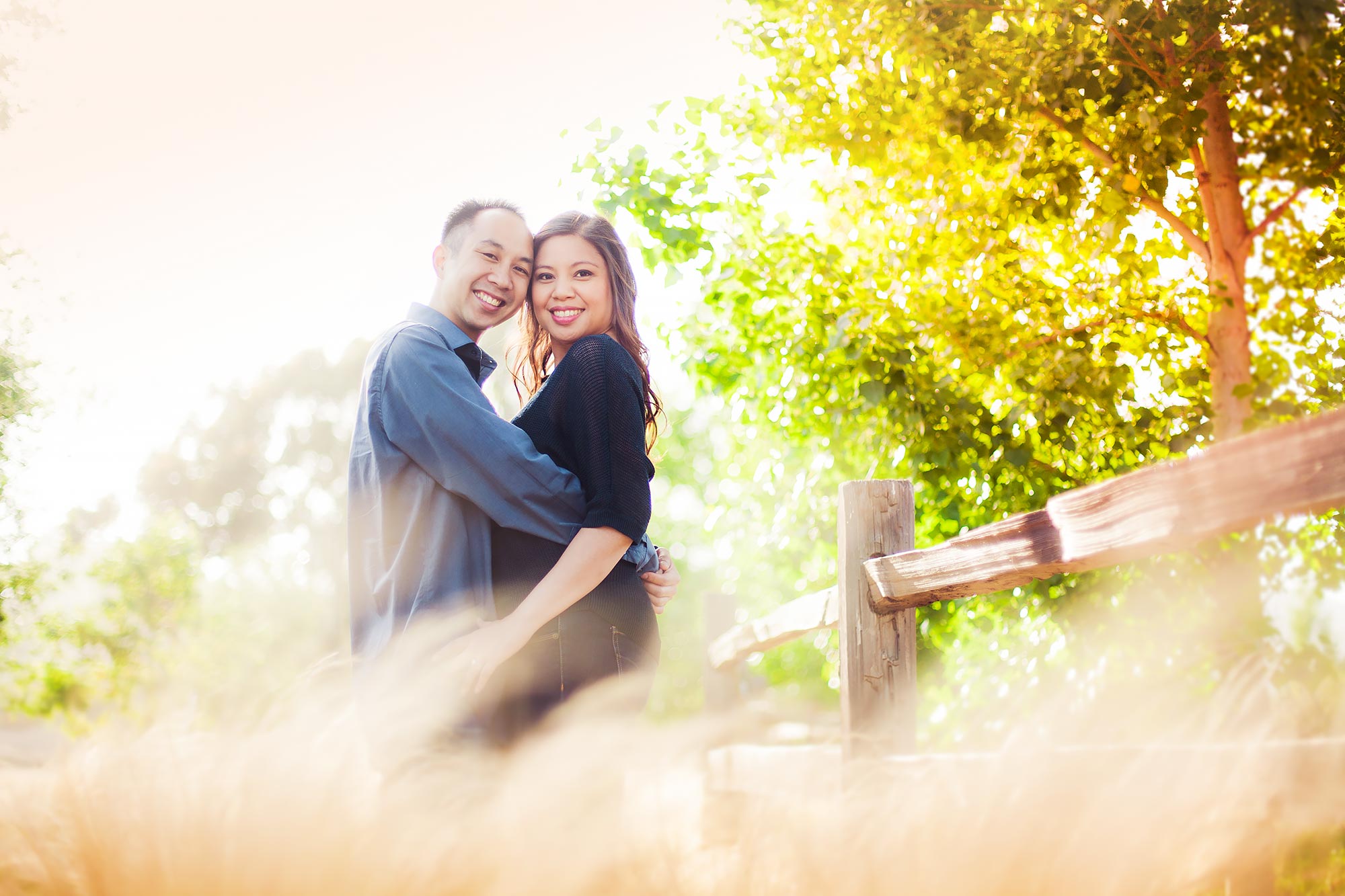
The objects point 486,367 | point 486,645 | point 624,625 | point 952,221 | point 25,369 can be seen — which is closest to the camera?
point 486,645

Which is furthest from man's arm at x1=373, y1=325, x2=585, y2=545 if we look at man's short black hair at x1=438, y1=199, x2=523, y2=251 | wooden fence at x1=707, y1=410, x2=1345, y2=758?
wooden fence at x1=707, y1=410, x2=1345, y2=758

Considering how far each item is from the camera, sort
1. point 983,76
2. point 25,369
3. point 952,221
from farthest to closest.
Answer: point 25,369 < point 952,221 < point 983,76

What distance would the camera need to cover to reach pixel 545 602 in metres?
1.73

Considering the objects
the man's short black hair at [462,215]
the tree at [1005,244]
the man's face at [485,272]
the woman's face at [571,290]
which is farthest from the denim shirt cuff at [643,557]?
the tree at [1005,244]

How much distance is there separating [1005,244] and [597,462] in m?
2.94

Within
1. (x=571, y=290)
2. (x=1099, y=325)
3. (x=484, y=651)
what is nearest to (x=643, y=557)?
(x=484, y=651)

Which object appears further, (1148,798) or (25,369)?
(25,369)

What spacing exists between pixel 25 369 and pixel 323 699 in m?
12.2

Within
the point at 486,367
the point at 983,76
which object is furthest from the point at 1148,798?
the point at 983,76

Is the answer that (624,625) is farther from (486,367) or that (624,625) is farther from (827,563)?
(827,563)

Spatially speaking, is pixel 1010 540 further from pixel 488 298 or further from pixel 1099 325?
pixel 1099 325

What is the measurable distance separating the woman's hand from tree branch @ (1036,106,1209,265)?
9.71 ft

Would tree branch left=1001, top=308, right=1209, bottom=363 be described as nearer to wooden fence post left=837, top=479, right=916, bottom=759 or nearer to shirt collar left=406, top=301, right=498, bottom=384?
wooden fence post left=837, top=479, right=916, bottom=759

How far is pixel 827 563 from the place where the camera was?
16.8 feet
